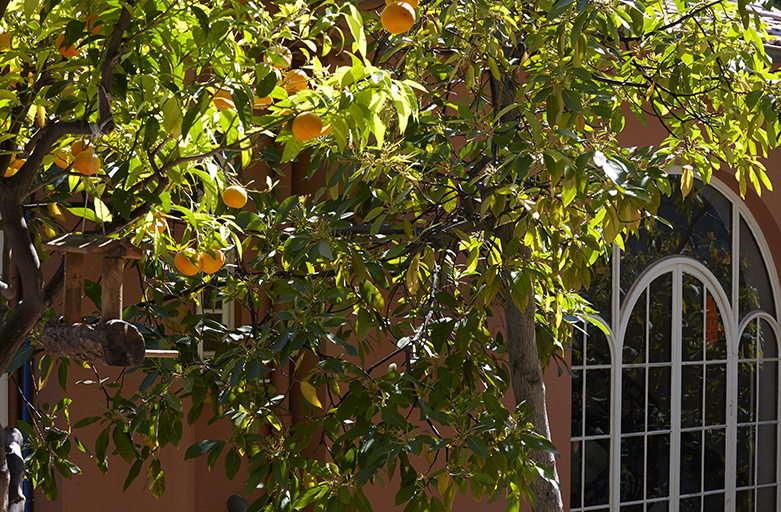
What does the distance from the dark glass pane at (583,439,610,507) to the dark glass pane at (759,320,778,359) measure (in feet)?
6.58

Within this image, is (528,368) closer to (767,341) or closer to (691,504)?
(691,504)

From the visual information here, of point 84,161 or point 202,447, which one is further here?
point 202,447

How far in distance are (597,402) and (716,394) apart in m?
1.40

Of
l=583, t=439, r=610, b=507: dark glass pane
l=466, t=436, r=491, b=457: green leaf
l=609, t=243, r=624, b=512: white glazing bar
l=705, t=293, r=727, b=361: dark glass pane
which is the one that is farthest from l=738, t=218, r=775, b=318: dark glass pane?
l=466, t=436, r=491, b=457: green leaf

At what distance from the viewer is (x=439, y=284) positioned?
325cm

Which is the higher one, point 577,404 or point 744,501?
point 577,404

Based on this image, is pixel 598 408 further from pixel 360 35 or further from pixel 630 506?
pixel 360 35

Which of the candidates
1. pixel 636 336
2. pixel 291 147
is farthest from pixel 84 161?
pixel 636 336

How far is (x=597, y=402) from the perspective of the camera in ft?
18.6

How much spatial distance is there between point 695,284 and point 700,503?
189 centimetres

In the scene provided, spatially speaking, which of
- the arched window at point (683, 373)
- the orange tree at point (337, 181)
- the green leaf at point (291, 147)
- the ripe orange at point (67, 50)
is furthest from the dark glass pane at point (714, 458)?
the ripe orange at point (67, 50)

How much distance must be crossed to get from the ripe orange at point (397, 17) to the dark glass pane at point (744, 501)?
20.2 feet

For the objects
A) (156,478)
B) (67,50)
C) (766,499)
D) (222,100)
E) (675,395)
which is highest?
(67,50)

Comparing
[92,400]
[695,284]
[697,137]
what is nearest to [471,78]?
[697,137]
